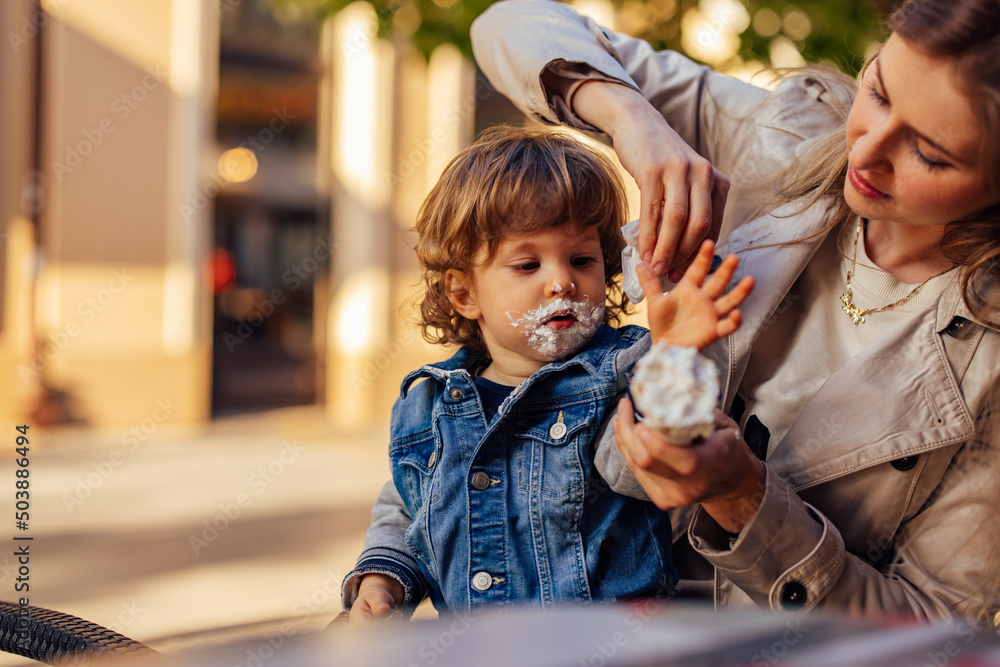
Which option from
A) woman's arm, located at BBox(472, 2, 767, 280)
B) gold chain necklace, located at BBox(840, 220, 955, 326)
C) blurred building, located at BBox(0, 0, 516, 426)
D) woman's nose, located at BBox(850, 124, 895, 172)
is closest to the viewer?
woman's nose, located at BBox(850, 124, 895, 172)

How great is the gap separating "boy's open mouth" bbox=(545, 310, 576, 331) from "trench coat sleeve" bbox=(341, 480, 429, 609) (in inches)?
19.4

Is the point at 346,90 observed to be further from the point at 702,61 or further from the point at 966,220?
the point at 966,220

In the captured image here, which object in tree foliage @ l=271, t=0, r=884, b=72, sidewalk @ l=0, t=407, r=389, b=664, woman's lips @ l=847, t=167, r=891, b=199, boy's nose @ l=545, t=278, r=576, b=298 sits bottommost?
sidewalk @ l=0, t=407, r=389, b=664

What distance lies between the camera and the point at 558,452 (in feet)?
4.98

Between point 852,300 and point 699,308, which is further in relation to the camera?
point 852,300

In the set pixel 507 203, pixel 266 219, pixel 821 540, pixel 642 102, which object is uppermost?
pixel 266 219

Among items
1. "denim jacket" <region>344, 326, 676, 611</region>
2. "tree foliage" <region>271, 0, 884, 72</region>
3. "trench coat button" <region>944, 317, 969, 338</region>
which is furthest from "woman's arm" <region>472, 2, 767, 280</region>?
"tree foliage" <region>271, 0, 884, 72</region>

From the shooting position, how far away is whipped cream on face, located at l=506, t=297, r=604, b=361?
4.95ft

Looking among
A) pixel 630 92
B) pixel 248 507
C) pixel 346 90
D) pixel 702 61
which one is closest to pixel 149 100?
pixel 346 90

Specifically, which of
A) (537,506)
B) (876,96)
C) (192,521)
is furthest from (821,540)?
(192,521)

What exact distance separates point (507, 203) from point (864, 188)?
56 cm

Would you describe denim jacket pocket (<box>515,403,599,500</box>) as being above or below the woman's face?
below

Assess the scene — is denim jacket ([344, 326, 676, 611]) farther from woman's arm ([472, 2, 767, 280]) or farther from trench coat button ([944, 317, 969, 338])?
trench coat button ([944, 317, 969, 338])

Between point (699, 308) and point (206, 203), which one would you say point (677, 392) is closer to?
point (699, 308)
